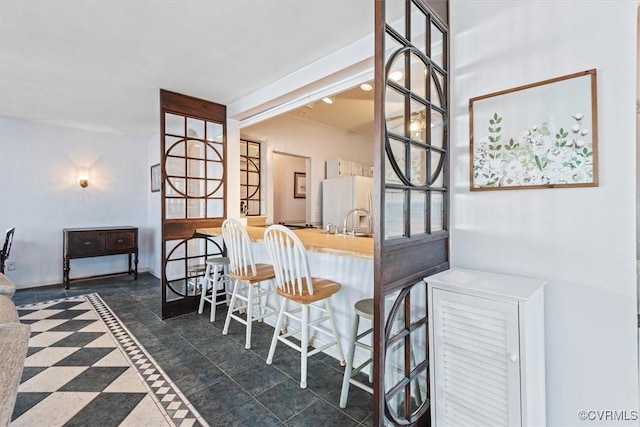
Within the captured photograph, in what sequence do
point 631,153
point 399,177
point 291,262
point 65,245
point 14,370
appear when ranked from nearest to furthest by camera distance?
point 14,370, point 631,153, point 399,177, point 291,262, point 65,245

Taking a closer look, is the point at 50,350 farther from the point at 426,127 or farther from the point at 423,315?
the point at 426,127

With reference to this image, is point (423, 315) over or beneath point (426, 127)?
beneath

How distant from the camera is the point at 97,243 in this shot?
4.52 m

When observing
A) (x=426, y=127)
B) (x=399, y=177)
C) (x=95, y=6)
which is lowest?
(x=399, y=177)

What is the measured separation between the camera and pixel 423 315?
5.30 feet

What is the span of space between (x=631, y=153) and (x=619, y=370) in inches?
35.2

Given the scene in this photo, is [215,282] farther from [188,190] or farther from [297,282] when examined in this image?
[297,282]

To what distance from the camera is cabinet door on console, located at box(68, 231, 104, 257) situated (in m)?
4.32

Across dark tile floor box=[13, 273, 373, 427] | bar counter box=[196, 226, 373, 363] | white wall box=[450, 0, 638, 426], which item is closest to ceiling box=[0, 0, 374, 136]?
white wall box=[450, 0, 638, 426]

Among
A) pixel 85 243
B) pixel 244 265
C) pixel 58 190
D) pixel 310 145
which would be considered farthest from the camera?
pixel 310 145

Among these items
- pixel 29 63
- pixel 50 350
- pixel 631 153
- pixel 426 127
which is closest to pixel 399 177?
pixel 426 127

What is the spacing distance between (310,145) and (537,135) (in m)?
3.69

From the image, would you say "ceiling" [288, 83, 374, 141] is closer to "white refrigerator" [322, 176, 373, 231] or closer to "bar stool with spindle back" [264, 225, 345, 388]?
"white refrigerator" [322, 176, 373, 231]

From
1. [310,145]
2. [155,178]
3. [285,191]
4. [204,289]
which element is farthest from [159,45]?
[285,191]
